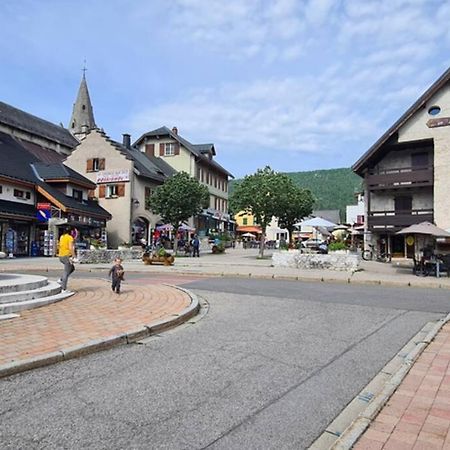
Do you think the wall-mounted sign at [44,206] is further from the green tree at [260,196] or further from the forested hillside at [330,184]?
the forested hillside at [330,184]

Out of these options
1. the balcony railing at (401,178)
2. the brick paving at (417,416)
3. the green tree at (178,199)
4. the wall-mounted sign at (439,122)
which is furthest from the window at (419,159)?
the brick paving at (417,416)

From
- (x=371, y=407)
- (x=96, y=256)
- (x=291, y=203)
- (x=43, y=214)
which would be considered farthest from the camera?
(x=291, y=203)

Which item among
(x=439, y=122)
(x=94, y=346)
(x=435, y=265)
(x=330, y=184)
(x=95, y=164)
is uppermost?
(x=330, y=184)

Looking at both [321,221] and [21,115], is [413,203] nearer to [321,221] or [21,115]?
[321,221]

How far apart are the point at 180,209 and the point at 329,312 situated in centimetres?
2279

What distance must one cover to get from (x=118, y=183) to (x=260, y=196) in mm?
15839

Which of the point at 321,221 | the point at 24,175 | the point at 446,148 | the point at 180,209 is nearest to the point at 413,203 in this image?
the point at 446,148

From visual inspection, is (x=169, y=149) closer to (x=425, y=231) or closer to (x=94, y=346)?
(x=425, y=231)

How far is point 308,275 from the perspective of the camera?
52.5 feet

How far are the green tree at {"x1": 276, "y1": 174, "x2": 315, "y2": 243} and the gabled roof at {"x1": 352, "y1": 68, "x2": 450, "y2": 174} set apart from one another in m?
4.99

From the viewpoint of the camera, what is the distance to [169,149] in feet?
161

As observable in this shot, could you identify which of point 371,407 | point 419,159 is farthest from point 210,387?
point 419,159

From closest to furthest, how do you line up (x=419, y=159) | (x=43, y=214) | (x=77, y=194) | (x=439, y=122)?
(x=439, y=122) < (x=419, y=159) < (x=43, y=214) < (x=77, y=194)

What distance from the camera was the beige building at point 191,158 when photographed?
158 ft
